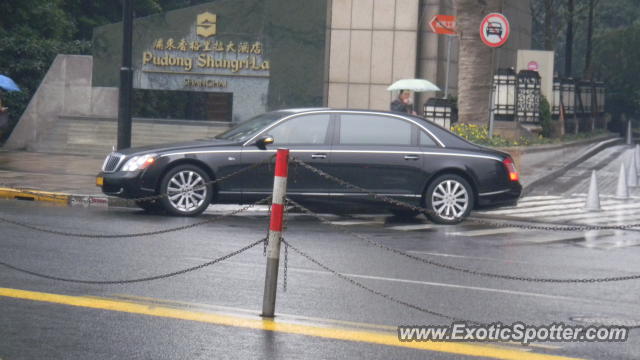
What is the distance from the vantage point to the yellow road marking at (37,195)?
1764 cm

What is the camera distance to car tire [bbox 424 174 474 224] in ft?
53.9

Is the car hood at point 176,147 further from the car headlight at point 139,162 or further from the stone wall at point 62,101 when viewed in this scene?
the stone wall at point 62,101

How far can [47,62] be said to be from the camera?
32531 millimetres

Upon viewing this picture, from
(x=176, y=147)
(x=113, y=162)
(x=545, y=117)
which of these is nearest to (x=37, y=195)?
(x=113, y=162)

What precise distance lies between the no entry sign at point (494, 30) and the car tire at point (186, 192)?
8327 millimetres

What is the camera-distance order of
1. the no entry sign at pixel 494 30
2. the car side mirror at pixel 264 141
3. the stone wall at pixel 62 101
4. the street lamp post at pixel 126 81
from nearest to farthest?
the car side mirror at pixel 264 141
the street lamp post at pixel 126 81
the no entry sign at pixel 494 30
the stone wall at pixel 62 101

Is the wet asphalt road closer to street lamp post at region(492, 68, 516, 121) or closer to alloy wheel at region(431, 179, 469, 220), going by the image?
alloy wheel at region(431, 179, 469, 220)

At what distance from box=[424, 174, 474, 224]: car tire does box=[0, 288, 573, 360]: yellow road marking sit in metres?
8.06

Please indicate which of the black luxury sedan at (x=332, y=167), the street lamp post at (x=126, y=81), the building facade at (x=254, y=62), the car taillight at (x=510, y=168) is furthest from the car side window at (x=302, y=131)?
the building facade at (x=254, y=62)

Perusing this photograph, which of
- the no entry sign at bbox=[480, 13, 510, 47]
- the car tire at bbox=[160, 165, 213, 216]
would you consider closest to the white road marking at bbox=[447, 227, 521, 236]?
the car tire at bbox=[160, 165, 213, 216]

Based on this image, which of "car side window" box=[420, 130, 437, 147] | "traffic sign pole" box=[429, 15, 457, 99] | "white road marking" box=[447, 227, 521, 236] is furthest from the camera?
"traffic sign pole" box=[429, 15, 457, 99]

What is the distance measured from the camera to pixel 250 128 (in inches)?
653

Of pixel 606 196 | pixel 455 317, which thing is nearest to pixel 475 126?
pixel 606 196

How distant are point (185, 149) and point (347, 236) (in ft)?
9.98
